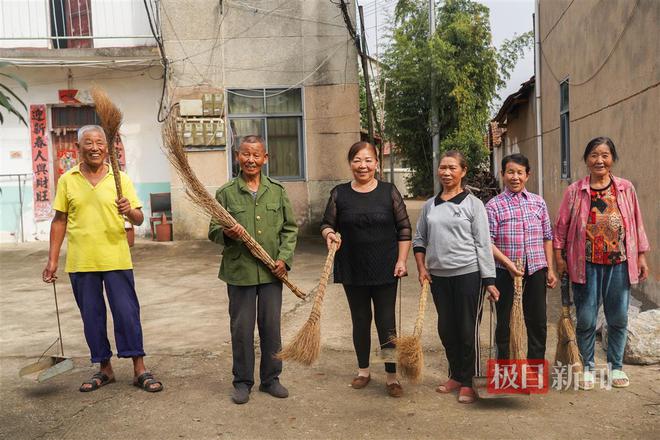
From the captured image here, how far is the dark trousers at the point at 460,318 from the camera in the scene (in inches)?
138

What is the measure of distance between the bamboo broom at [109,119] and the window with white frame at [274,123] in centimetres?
705

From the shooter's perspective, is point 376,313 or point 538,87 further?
point 538,87

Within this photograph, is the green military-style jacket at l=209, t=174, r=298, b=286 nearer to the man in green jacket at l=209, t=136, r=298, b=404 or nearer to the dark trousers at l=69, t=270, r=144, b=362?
the man in green jacket at l=209, t=136, r=298, b=404

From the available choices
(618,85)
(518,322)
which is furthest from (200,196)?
(618,85)

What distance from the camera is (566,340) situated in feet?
12.5

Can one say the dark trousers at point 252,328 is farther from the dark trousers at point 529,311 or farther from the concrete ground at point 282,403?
the dark trousers at point 529,311

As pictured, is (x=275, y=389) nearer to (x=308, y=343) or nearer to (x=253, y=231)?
(x=308, y=343)

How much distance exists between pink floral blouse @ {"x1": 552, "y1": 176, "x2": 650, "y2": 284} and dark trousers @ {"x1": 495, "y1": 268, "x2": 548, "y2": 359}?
244mm

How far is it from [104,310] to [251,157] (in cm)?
133

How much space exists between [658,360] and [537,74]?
7.56 meters

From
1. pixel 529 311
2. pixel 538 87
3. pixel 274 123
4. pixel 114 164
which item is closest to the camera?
pixel 529 311

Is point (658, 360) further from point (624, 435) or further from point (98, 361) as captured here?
point (98, 361)

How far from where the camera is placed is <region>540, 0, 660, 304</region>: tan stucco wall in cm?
544

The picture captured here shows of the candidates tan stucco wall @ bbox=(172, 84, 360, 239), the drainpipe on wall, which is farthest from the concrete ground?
the drainpipe on wall
